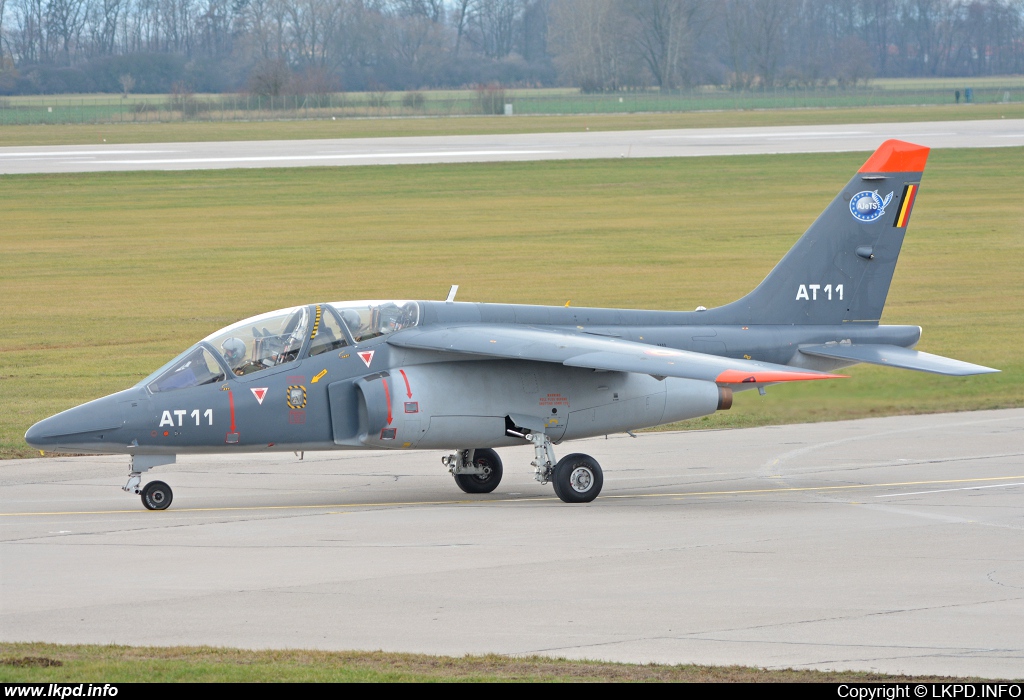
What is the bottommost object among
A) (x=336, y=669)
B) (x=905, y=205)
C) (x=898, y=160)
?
(x=336, y=669)

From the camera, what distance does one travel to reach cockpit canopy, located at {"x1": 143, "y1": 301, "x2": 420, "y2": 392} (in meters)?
16.2

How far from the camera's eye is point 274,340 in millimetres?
16516

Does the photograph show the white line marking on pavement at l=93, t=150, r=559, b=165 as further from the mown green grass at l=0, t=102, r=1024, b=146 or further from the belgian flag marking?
the belgian flag marking

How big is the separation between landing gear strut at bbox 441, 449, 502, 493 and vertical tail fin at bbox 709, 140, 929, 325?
406 cm

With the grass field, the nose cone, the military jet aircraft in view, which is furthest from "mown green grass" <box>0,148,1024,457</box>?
the grass field

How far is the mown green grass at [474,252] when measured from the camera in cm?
2739

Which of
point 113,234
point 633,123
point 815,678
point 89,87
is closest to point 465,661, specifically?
point 815,678

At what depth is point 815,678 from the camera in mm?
9266

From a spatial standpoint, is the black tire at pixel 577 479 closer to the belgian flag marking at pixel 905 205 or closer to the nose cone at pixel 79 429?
the nose cone at pixel 79 429

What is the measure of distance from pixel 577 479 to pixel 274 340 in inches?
162

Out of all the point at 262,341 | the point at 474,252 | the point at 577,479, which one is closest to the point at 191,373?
the point at 262,341

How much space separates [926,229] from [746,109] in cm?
7199

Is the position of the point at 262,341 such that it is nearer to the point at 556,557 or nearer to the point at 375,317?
the point at 375,317

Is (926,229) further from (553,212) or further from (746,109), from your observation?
(746,109)
